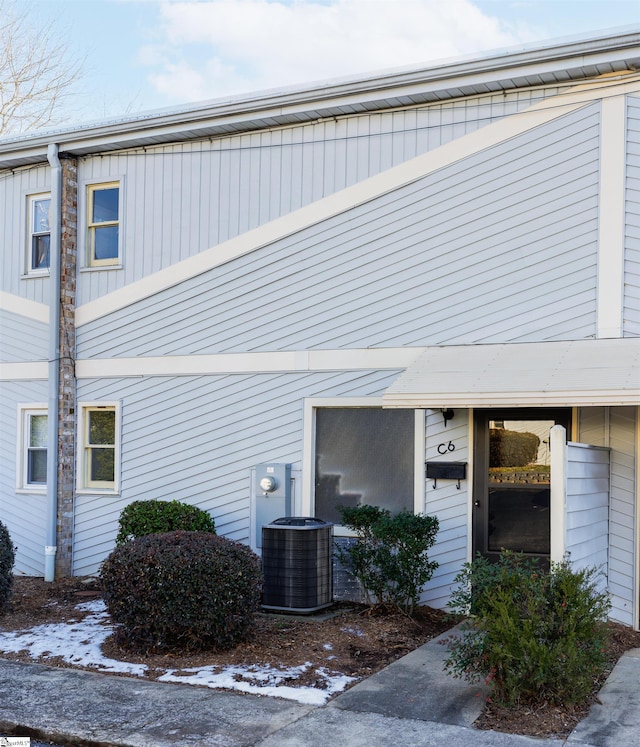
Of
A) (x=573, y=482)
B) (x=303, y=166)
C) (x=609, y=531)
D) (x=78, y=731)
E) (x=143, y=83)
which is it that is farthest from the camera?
(x=143, y=83)

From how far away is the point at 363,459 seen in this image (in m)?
10.1

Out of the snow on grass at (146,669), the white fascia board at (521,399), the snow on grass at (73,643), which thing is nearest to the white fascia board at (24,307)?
the snow on grass at (73,643)

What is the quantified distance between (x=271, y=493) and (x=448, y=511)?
210 cm

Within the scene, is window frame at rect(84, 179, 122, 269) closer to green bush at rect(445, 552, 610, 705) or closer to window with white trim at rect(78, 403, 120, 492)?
window with white trim at rect(78, 403, 120, 492)

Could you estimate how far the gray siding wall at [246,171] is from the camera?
976 cm

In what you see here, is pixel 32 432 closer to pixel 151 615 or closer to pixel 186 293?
pixel 186 293

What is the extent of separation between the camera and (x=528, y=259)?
9266 mm

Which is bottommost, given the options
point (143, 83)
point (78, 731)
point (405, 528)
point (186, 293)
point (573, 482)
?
point (78, 731)

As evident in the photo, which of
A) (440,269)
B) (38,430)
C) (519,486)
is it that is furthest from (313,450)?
(38,430)

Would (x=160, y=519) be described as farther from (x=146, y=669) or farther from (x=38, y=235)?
(x=38, y=235)

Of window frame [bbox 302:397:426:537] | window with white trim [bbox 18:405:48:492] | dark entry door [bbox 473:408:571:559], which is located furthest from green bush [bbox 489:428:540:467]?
window with white trim [bbox 18:405:48:492]

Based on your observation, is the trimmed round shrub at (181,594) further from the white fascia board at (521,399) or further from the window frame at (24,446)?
the window frame at (24,446)

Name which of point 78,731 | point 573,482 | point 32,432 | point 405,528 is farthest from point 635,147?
point 32,432

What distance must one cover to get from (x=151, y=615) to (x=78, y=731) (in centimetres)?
173
